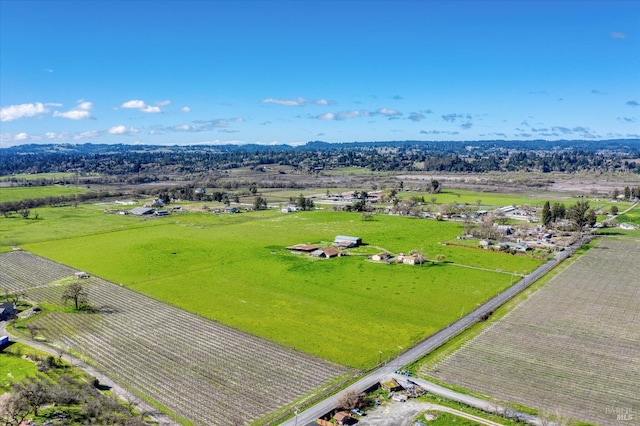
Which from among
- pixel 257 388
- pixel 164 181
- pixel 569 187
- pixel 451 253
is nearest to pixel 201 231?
pixel 451 253

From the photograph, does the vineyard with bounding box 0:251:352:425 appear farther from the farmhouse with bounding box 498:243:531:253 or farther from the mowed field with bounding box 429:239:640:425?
the farmhouse with bounding box 498:243:531:253

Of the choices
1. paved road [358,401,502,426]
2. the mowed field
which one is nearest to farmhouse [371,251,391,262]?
the mowed field

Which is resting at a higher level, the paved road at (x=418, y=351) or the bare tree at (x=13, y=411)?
the bare tree at (x=13, y=411)

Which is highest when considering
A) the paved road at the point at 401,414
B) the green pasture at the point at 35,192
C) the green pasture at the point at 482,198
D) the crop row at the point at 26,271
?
the green pasture at the point at 35,192

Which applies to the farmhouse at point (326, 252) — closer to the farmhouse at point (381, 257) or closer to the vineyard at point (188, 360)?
the farmhouse at point (381, 257)

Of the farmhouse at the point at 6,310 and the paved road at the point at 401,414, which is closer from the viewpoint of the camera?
the paved road at the point at 401,414

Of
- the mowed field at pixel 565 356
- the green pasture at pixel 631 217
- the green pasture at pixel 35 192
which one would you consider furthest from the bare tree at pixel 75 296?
the green pasture at pixel 631 217
